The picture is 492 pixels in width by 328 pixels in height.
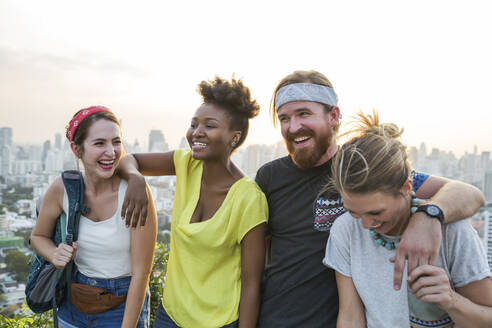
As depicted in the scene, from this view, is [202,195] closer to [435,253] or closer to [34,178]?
[435,253]

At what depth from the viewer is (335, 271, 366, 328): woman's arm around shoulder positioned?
1768 millimetres

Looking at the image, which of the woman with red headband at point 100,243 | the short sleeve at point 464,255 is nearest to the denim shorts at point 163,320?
the woman with red headband at point 100,243

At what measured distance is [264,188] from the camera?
2.26 meters

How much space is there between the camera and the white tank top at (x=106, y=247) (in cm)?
230

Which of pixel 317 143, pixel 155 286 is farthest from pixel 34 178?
pixel 317 143

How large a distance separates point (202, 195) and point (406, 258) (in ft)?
4.24

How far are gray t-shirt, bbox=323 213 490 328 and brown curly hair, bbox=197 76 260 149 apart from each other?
0.99 metres

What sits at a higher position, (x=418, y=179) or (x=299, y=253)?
(x=418, y=179)

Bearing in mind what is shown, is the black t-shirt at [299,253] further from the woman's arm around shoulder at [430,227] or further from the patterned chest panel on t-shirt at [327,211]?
the woman's arm around shoulder at [430,227]

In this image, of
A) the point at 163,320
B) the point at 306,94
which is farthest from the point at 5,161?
the point at 306,94

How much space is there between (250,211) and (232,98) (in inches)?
29.9

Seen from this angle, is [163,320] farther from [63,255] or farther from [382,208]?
[382,208]

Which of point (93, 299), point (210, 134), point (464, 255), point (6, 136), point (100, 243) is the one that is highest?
point (6, 136)

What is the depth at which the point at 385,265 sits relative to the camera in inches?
66.7
